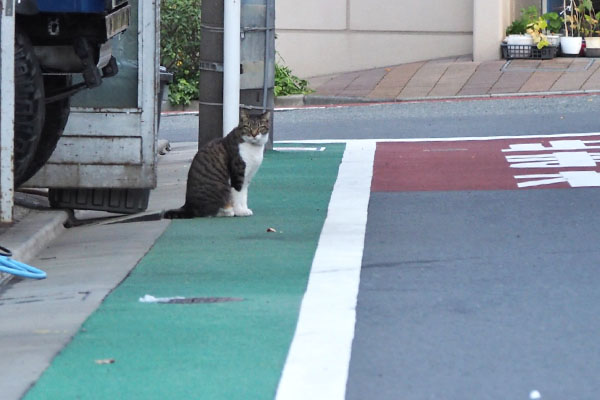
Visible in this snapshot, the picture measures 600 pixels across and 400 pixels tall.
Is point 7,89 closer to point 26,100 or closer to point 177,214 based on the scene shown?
point 26,100

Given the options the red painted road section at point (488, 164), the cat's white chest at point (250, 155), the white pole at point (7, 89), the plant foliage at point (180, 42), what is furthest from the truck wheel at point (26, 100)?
the plant foliage at point (180, 42)

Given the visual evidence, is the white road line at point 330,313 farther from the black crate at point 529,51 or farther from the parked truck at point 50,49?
the black crate at point 529,51

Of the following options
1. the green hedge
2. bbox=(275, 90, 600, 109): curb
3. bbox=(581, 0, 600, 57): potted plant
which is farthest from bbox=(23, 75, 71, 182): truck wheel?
bbox=(581, 0, 600, 57): potted plant

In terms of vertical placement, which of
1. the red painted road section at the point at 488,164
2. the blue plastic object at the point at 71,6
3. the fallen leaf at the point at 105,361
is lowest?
the fallen leaf at the point at 105,361

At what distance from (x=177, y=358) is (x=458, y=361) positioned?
123 cm

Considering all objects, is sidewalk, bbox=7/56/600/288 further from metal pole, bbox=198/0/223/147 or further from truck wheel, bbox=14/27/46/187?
truck wheel, bbox=14/27/46/187

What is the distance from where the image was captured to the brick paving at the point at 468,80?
20.2 metres

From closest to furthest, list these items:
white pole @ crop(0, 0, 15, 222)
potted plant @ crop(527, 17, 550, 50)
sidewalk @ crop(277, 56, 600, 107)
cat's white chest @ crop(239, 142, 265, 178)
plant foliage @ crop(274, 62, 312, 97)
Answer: white pole @ crop(0, 0, 15, 222)
cat's white chest @ crop(239, 142, 265, 178)
sidewalk @ crop(277, 56, 600, 107)
plant foliage @ crop(274, 62, 312, 97)
potted plant @ crop(527, 17, 550, 50)

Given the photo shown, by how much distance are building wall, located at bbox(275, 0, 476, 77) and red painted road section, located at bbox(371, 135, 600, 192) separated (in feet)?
26.8

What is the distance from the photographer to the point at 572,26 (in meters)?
22.2

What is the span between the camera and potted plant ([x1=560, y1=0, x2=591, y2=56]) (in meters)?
21.7

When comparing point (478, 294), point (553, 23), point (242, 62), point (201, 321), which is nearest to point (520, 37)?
point (553, 23)

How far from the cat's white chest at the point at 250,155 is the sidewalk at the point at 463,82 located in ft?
33.2

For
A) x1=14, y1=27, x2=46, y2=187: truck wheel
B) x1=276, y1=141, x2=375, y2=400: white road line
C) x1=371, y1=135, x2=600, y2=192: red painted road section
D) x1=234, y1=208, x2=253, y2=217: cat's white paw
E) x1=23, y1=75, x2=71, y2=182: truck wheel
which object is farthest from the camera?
x1=371, y1=135, x2=600, y2=192: red painted road section
